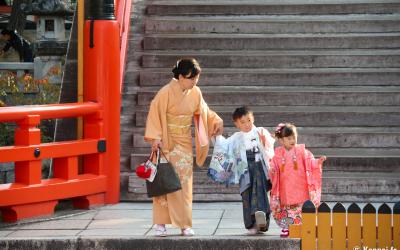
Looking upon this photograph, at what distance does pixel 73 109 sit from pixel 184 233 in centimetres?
226

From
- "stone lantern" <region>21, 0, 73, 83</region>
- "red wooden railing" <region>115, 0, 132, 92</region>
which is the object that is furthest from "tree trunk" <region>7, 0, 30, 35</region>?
"red wooden railing" <region>115, 0, 132, 92</region>

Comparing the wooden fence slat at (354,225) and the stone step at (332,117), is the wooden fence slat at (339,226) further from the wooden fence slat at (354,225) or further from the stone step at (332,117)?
the stone step at (332,117)

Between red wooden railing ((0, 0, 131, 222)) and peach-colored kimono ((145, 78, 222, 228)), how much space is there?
1572 millimetres

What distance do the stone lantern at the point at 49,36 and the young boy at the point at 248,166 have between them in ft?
17.8

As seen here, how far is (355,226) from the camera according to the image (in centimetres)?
954

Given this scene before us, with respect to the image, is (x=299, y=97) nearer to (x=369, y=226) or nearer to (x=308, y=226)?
(x=308, y=226)

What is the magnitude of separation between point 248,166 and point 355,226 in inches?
47.2

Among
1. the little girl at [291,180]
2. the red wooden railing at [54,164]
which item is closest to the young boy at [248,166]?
the little girl at [291,180]

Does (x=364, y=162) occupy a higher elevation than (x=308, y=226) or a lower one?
higher

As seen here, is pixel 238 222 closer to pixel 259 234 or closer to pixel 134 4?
pixel 259 234

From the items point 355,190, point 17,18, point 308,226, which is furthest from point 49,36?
point 17,18

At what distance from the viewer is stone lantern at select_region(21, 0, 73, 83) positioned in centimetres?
1546

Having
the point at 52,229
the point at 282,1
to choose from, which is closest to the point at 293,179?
the point at 52,229

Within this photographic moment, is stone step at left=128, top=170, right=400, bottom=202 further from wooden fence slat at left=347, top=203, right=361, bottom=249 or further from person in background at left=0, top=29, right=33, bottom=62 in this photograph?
person in background at left=0, top=29, right=33, bottom=62
